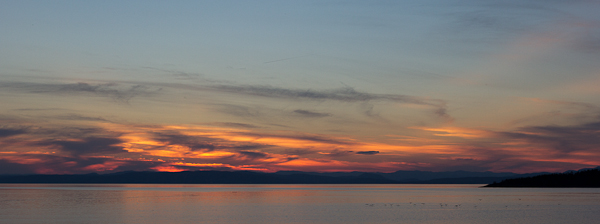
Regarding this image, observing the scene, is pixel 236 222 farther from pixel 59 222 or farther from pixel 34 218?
pixel 34 218

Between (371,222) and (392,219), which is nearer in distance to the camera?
(371,222)

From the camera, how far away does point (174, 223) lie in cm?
4984

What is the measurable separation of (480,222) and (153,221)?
31716 millimetres

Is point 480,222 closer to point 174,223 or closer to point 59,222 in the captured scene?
point 174,223

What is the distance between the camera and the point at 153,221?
51.8m

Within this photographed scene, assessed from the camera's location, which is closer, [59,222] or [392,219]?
[59,222]

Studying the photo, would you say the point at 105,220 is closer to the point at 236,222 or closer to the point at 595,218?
the point at 236,222

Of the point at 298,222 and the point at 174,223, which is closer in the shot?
the point at 174,223

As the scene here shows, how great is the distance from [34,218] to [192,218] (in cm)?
1591

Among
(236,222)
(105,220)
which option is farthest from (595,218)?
(105,220)

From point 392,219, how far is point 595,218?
21.2 m

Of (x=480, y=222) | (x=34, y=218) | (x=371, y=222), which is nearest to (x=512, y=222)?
(x=480, y=222)

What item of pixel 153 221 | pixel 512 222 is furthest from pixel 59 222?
pixel 512 222

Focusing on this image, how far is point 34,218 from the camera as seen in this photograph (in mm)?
54750
